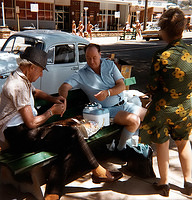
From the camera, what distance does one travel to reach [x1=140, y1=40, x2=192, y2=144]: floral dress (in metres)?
2.56

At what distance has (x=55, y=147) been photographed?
2.83 m

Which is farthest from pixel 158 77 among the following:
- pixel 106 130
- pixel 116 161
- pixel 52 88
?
pixel 52 88

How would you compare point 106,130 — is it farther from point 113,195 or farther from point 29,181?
point 29,181

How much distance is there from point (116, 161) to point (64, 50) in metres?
3.46

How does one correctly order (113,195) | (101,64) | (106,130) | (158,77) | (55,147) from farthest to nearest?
(101,64) < (106,130) < (113,195) < (55,147) < (158,77)

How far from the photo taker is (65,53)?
6348 mm

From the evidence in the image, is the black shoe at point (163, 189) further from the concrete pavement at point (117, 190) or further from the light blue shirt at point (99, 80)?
the light blue shirt at point (99, 80)

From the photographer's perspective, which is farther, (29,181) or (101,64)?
(101,64)

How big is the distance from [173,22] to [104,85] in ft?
4.43

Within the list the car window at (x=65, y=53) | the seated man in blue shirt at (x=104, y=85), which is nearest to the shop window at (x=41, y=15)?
the car window at (x=65, y=53)

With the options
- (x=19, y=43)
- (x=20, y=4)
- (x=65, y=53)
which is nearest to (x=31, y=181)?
(x=65, y=53)

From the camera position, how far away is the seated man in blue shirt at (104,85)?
3469mm

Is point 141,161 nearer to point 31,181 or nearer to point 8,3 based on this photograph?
point 31,181

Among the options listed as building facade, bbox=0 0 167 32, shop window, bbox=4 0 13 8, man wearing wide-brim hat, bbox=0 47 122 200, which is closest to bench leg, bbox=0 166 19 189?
man wearing wide-brim hat, bbox=0 47 122 200
